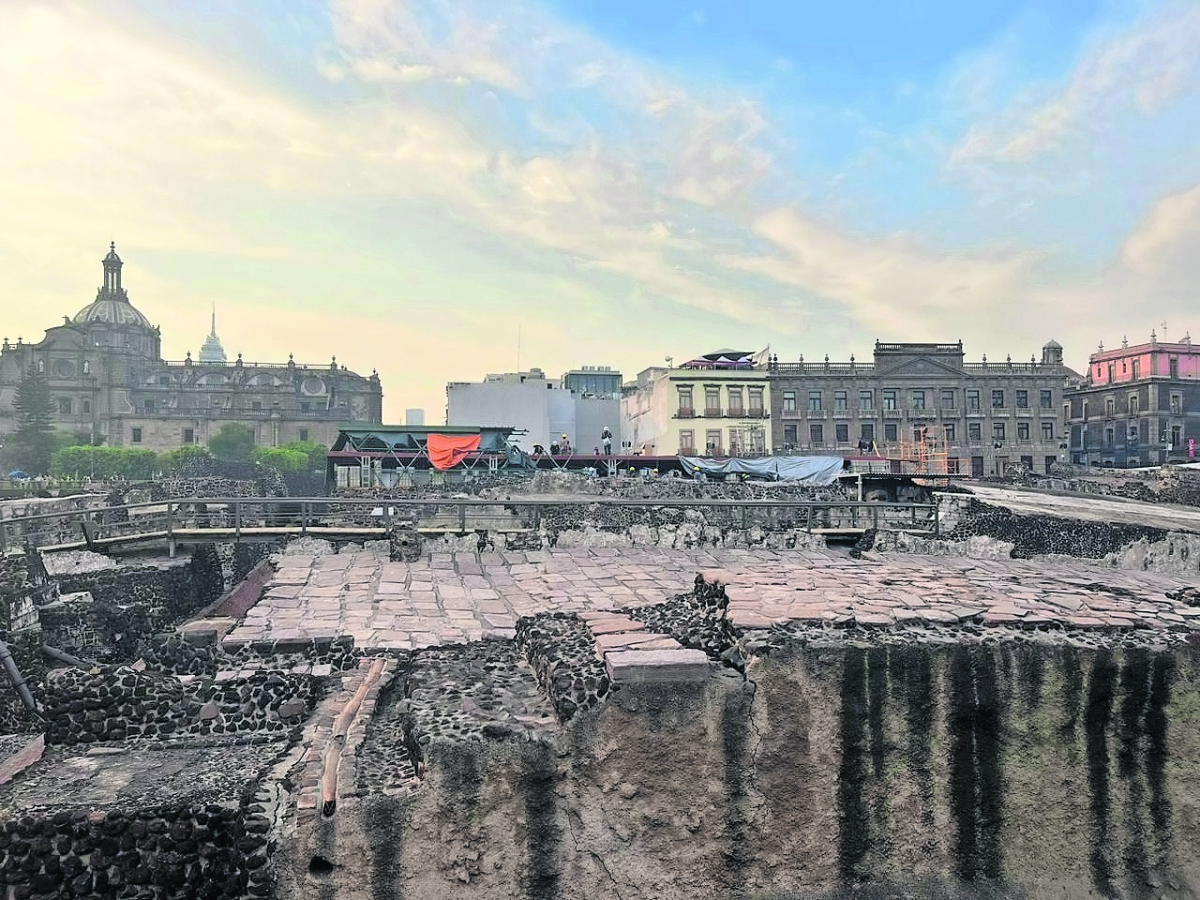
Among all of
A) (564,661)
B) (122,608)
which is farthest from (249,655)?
(122,608)

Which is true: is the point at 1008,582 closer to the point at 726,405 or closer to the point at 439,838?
the point at 439,838

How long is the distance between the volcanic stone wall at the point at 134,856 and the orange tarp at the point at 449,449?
21.8 metres

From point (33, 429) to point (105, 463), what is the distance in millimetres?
10931

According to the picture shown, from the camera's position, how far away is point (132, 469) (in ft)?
138

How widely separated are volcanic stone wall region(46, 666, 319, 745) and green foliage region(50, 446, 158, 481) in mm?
43351

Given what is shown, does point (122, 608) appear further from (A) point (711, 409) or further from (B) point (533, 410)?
(A) point (711, 409)

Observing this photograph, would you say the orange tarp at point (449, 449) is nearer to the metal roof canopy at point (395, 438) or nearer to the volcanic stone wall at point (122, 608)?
the metal roof canopy at point (395, 438)

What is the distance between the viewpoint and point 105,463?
41938mm

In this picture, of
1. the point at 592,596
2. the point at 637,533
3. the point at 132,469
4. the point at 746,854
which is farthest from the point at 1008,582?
the point at 132,469

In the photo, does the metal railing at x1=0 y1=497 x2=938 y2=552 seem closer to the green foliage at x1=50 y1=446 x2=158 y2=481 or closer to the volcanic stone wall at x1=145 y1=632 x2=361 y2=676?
the volcanic stone wall at x1=145 y1=632 x2=361 y2=676

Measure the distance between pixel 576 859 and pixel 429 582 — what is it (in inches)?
223

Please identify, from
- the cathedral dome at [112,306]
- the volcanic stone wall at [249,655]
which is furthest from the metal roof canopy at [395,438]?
the cathedral dome at [112,306]

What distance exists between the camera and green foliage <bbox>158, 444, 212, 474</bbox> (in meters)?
41.9

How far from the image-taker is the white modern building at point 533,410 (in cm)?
3953
